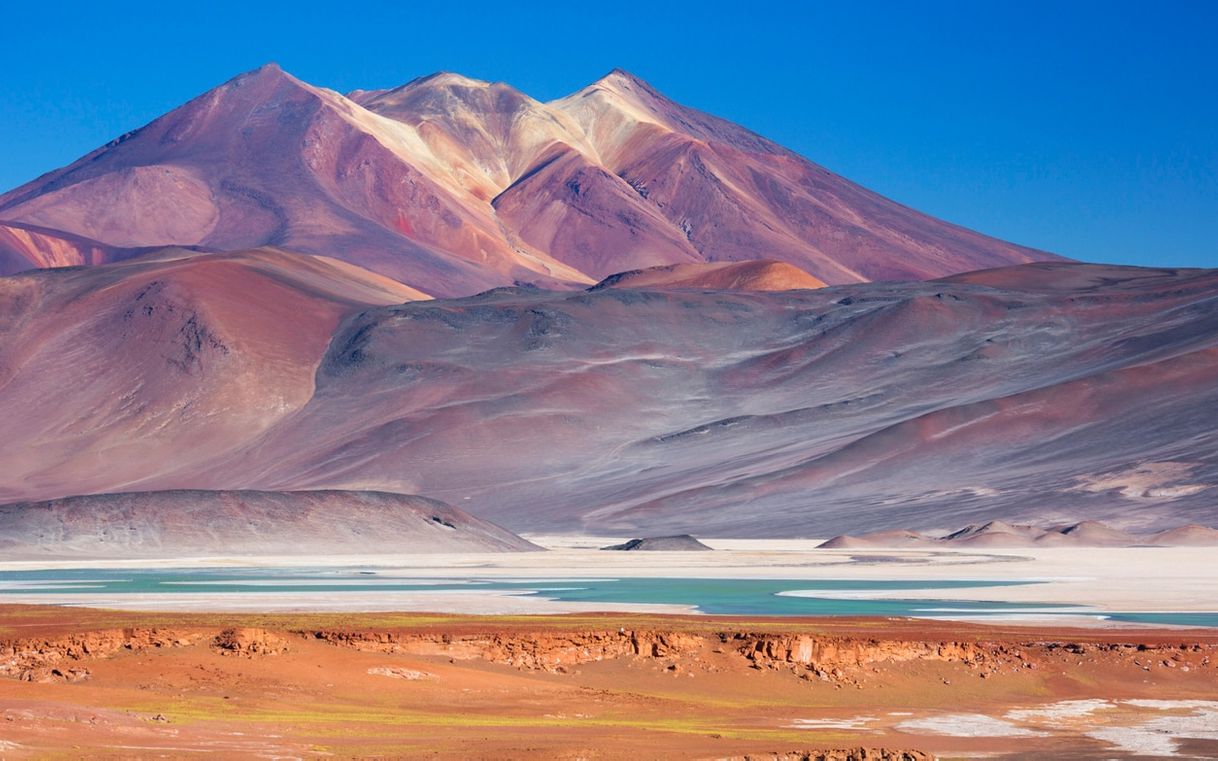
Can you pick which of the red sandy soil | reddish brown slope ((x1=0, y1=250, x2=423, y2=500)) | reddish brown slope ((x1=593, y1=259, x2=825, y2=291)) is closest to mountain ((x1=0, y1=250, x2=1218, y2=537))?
reddish brown slope ((x1=0, y1=250, x2=423, y2=500))

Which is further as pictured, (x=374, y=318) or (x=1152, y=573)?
(x=374, y=318)

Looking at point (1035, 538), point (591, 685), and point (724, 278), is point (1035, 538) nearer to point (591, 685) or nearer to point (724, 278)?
point (591, 685)

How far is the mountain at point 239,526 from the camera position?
76375mm

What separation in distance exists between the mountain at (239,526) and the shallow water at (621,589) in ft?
38.9

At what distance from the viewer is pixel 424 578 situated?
57.7 meters

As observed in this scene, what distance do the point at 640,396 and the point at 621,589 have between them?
9257 cm

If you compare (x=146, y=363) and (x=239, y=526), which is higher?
(x=146, y=363)

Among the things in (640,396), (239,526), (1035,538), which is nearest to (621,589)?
(239,526)

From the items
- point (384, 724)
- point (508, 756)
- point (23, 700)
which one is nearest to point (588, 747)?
point (508, 756)

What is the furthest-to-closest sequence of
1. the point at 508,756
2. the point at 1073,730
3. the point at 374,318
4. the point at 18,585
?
the point at 374,318, the point at 18,585, the point at 1073,730, the point at 508,756

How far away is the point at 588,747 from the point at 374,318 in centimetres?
13888

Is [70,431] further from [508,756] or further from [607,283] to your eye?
[508,756]

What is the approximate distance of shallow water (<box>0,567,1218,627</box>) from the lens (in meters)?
41.7

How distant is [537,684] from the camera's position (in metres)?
25.9
